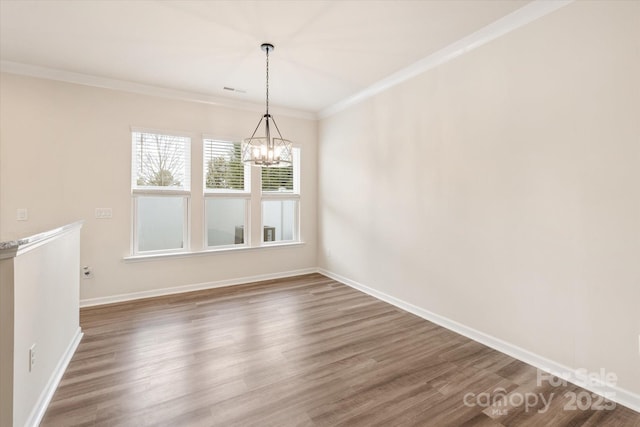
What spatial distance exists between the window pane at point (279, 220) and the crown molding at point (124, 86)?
5.24 ft

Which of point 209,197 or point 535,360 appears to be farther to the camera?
point 209,197

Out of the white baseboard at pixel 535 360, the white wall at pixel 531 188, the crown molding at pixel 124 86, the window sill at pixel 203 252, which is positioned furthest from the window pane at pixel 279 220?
the white baseboard at pixel 535 360

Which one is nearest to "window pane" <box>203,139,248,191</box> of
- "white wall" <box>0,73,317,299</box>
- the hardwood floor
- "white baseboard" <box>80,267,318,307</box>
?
"white wall" <box>0,73,317,299</box>

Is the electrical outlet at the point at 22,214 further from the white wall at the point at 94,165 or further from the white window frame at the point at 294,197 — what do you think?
the white window frame at the point at 294,197

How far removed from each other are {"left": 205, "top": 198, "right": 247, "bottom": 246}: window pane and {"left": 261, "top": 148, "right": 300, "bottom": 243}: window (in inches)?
15.5

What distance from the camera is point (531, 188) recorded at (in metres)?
2.57

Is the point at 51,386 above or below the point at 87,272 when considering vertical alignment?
below

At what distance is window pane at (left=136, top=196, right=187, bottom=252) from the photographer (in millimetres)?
4309

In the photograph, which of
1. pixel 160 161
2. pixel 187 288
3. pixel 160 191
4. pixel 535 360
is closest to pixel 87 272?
pixel 187 288

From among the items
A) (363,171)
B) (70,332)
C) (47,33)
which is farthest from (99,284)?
(363,171)

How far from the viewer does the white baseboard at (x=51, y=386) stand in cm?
184

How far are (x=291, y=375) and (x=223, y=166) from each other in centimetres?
→ 346

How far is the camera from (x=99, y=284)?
398 centimetres

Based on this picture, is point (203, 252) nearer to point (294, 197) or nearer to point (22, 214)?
point (294, 197)
